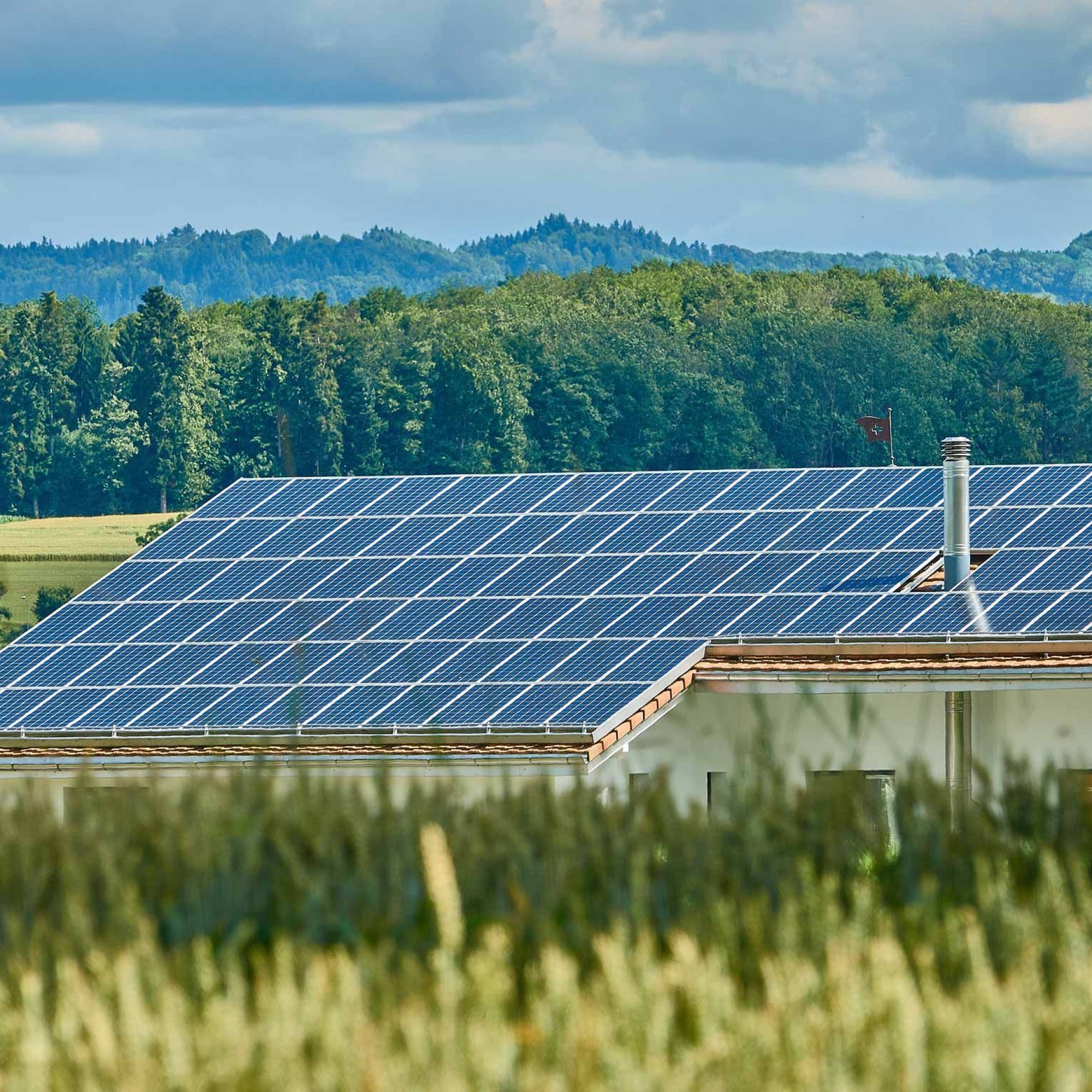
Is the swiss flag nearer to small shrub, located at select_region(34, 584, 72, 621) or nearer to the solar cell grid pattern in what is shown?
the solar cell grid pattern

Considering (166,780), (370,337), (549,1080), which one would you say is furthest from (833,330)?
(549,1080)

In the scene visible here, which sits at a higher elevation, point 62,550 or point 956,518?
point 62,550

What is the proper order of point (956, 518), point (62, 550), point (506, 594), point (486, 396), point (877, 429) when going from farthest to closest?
point (486, 396) → point (62, 550) → point (877, 429) → point (506, 594) → point (956, 518)

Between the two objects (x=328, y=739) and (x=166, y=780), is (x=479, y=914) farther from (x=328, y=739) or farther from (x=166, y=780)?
(x=328, y=739)

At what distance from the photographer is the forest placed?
16162cm

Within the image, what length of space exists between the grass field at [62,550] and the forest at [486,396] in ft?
23.7

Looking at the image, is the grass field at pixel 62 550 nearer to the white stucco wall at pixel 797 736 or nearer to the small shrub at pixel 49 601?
the small shrub at pixel 49 601

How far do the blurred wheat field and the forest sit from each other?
141 metres

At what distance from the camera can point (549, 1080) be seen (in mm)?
8844

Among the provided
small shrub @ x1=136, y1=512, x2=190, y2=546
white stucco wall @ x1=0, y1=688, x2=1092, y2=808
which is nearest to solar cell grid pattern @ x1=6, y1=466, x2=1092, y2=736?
white stucco wall @ x1=0, y1=688, x2=1092, y2=808

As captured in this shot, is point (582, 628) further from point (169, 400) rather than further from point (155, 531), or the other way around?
point (169, 400)

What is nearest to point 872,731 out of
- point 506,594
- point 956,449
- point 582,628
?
point 582,628

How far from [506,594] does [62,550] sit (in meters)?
114

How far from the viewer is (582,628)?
97.0ft
